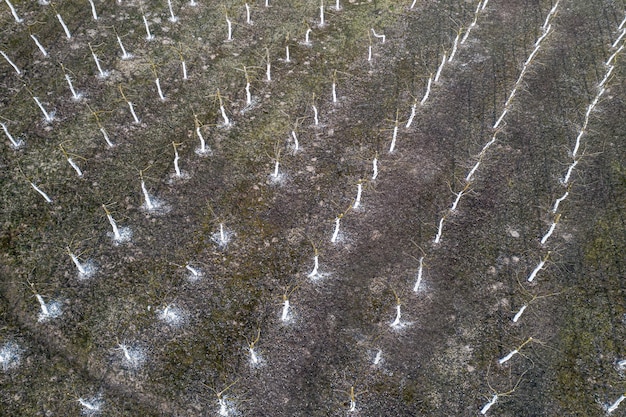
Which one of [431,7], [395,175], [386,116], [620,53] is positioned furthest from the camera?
[431,7]

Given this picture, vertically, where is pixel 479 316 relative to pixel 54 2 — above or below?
below

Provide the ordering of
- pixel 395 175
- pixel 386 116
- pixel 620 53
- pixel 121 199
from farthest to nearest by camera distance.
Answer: pixel 620 53 < pixel 386 116 < pixel 395 175 < pixel 121 199

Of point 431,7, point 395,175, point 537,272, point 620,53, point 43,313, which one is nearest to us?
point 43,313

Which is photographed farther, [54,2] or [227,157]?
[54,2]

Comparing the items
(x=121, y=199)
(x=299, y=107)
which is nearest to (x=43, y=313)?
(x=121, y=199)

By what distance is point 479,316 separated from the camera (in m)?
7.08

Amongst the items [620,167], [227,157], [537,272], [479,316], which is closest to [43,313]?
[227,157]

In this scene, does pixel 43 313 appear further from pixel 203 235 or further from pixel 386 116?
pixel 386 116

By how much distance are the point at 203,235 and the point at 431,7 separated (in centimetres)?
801

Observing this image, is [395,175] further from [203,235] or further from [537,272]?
[203,235]

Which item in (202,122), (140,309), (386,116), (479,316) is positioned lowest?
(479,316)

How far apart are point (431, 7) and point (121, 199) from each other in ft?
27.7

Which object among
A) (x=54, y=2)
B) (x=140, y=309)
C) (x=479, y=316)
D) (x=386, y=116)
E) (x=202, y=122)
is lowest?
(x=479, y=316)

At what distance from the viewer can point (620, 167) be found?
8844 millimetres
